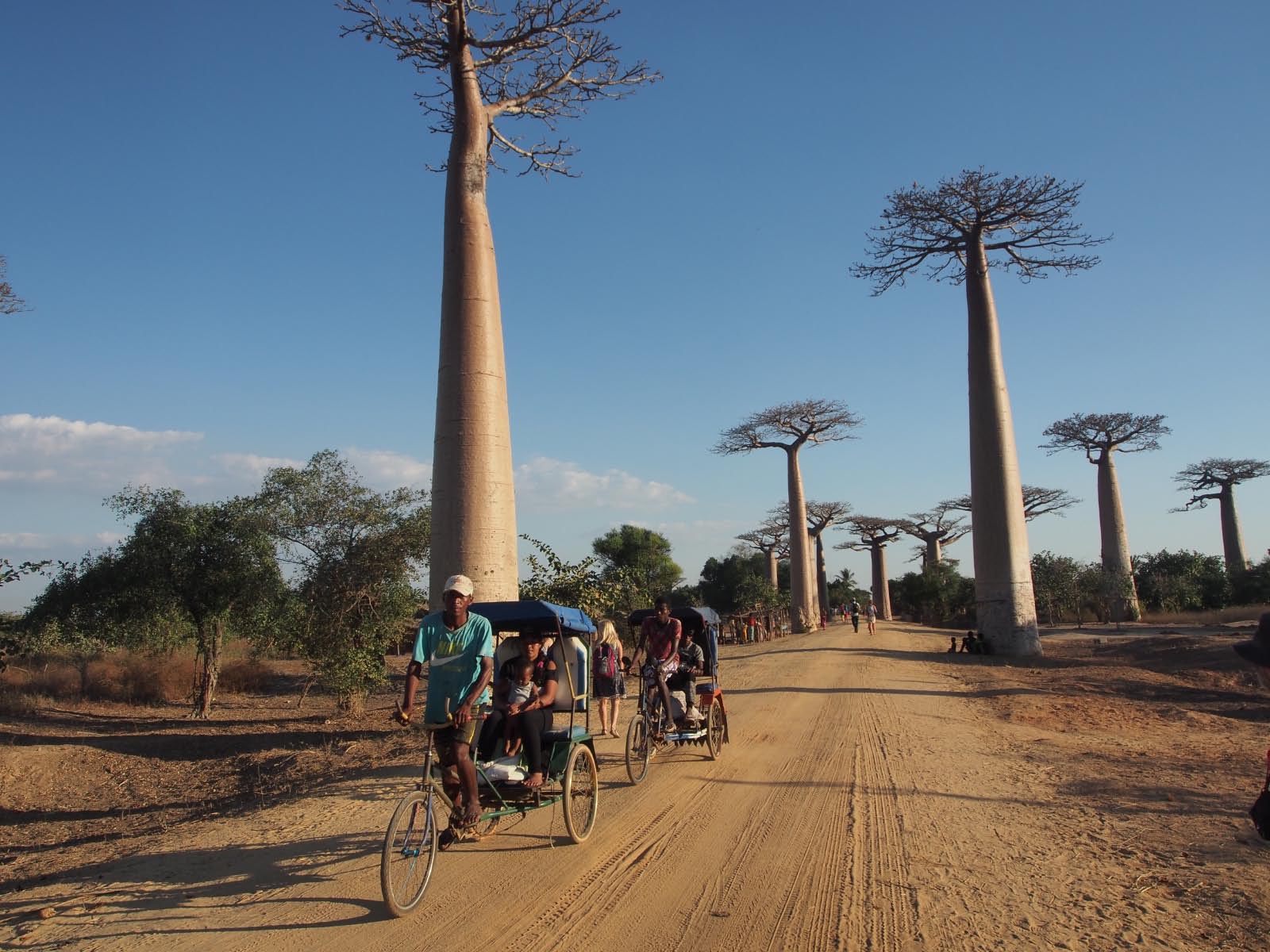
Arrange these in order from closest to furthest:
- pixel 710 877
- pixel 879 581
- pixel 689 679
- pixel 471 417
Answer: pixel 710 877
pixel 689 679
pixel 471 417
pixel 879 581

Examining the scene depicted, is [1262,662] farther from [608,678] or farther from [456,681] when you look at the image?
[608,678]

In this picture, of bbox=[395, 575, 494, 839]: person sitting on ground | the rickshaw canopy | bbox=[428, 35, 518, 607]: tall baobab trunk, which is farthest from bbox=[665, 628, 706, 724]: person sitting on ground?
bbox=[395, 575, 494, 839]: person sitting on ground

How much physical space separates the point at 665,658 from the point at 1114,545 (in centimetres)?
3890

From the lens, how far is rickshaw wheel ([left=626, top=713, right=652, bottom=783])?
22.3 ft

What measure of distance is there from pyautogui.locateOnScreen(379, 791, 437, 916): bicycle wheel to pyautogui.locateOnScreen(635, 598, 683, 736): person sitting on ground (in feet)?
11.2

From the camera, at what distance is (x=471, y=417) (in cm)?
990


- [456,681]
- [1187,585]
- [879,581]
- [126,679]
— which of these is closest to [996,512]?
[456,681]

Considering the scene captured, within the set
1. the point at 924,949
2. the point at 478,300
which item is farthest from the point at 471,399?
the point at 924,949

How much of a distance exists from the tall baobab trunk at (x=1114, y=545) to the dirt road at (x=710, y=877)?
115 ft

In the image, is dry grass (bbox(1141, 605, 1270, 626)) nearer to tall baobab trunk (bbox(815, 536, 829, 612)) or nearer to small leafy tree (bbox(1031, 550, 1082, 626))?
small leafy tree (bbox(1031, 550, 1082, 626))

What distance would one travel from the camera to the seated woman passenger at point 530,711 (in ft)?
17.0

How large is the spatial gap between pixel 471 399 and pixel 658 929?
7200 mm

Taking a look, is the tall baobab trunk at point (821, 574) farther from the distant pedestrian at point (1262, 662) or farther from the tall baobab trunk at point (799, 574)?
the distant pedestrian at point (1262, 662)

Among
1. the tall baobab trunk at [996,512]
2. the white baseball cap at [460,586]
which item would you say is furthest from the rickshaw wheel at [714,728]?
the tall baobab trunk at [996,512]
